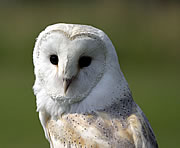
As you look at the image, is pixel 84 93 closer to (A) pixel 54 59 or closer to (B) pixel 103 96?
(B) pixel 103 96

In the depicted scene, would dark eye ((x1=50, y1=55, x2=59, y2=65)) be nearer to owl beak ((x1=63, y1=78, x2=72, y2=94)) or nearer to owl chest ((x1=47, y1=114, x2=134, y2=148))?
owl beak ((x1=63, y1=78, x2=72, y2=94))

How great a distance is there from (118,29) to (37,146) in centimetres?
1065


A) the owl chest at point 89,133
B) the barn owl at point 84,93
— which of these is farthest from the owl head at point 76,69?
the owl chest at point 89,133

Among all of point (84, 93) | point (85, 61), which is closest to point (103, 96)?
point (84, 93)

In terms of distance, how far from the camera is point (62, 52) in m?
3.43

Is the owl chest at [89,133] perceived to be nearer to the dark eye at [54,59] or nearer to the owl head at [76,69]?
the owl head at [76,69]

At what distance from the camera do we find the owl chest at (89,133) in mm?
3387

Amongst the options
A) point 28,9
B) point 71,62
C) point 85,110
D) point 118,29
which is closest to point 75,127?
point 85,110

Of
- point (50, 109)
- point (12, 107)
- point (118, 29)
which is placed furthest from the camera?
point (118, 29)

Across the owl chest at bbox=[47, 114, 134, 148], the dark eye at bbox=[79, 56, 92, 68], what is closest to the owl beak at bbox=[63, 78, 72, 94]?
the dark eye at bbox=[79, 56, 92, 68]

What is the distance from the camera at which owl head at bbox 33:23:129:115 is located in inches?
136

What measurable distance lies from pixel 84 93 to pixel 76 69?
0.65 ft

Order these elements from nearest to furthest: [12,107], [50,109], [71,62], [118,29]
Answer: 1. [71,62]
2. [50,109]
3. [12,107]
4. [118,29]

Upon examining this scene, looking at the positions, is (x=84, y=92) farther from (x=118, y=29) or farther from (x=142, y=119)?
(x=118, y=29)
